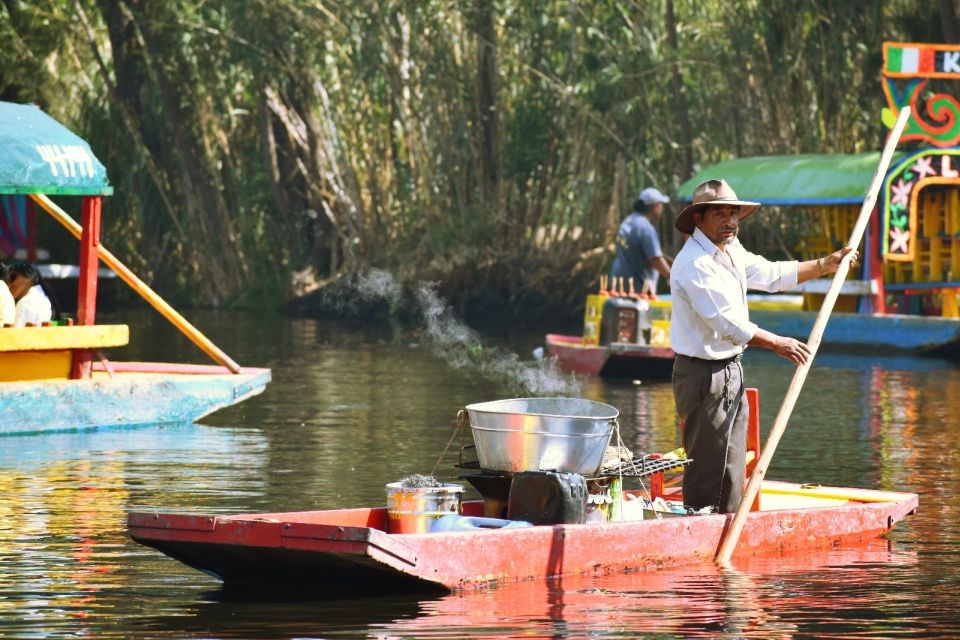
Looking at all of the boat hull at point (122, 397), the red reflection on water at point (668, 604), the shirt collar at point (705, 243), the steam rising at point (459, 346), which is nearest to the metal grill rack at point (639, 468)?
the red reflection on water at point (668, 604)

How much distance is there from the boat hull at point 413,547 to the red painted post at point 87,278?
18.9 ft

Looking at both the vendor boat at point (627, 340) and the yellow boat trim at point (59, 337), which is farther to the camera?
Result: the vendor boat at point (627, 340)

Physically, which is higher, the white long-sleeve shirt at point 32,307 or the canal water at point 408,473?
the white long-sleeve shirt at point 32,307

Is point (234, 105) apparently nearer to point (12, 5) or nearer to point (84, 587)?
point (12, 5)

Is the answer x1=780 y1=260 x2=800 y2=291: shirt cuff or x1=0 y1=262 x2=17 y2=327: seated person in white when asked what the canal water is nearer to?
x1=0 y1=262 x2=17 y2=327: seated person in white

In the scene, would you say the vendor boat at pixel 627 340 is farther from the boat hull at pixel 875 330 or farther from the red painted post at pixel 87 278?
the red painted post at pixel 87 278

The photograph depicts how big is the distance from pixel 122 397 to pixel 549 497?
6.54m

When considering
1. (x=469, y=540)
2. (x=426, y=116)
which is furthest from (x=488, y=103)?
(x=469, y=540)

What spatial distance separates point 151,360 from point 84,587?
12664 millimetres

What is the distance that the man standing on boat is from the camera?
360 inches

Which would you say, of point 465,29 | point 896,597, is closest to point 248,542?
point 896,597

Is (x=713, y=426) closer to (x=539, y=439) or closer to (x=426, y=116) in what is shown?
(x=539, y=439)

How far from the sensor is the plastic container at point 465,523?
29.6 feet

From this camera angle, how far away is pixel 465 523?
29.7 ft
